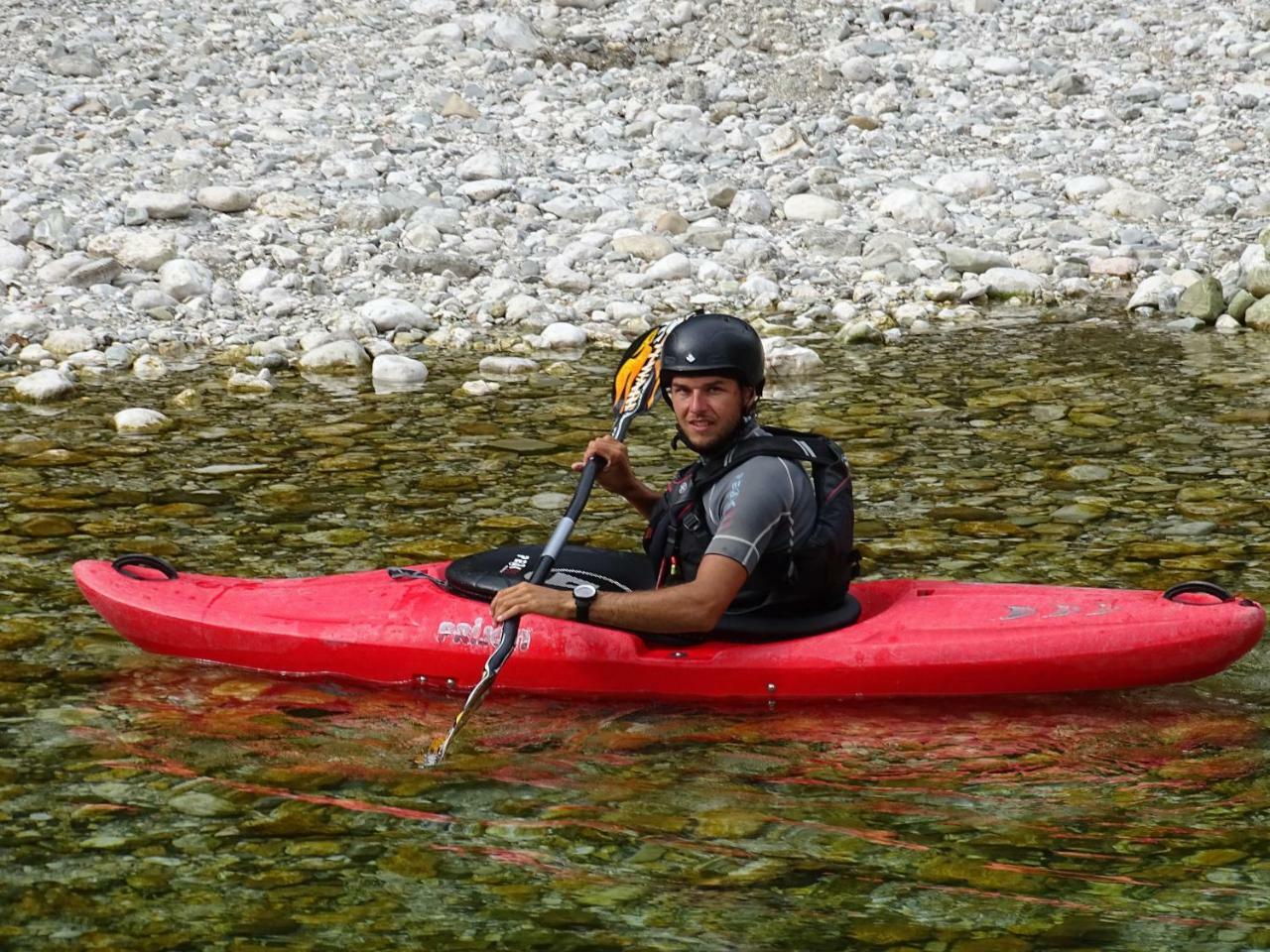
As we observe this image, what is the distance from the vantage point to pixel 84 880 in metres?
4.25

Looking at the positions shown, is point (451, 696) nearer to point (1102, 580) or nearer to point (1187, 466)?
point (1102, 580)

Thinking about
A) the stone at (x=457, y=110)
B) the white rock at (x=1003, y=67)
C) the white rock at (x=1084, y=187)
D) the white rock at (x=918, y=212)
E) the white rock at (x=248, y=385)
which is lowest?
the white rock at (x=248, y=385)

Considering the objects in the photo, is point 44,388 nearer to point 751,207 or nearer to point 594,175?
point 594,175

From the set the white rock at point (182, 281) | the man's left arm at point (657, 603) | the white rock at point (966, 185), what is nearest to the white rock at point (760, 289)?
the white rock at point (966, 185)

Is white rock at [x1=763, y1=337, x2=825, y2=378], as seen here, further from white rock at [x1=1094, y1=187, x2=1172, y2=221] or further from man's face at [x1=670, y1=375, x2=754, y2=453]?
man's face at [x1=670, y1=375, x2=754, y2=453]

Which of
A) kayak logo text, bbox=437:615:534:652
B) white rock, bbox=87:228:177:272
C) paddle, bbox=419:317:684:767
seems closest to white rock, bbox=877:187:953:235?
white rock, bbox=87:228:177:272

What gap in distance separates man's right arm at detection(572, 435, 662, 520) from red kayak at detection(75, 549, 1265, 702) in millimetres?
306

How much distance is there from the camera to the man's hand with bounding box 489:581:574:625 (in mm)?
5309

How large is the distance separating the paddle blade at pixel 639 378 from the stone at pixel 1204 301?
620 centimetres

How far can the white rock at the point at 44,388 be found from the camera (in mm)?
9938

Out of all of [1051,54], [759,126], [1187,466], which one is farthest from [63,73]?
[1187,466]

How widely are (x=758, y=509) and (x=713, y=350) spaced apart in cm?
50

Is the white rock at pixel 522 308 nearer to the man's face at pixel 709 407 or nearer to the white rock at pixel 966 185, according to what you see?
the white rock at pixel 966 185

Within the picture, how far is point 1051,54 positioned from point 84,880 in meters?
14.2
